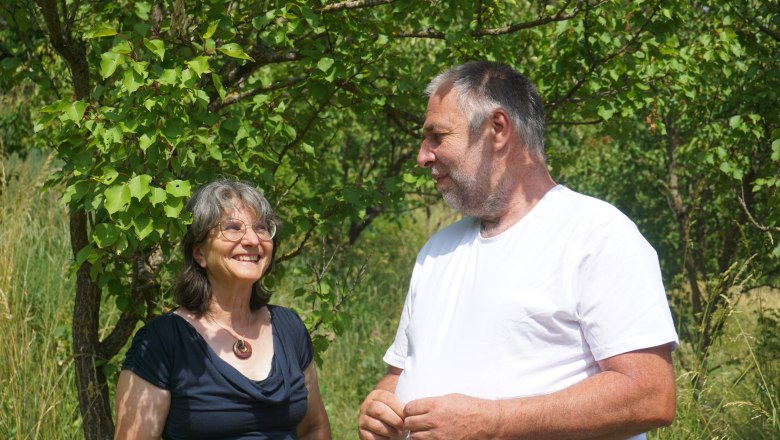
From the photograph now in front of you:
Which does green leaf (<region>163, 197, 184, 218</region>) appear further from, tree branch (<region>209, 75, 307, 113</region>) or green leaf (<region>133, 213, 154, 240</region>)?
tree branch (<region>209, 75, 307, 113</region>)

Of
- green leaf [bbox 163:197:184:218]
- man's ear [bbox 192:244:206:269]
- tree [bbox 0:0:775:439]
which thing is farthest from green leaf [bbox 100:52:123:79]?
man's ear [bbox 192:244:206:269]

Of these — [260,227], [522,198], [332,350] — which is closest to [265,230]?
[260,227]

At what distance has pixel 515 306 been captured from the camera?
7.84 feet

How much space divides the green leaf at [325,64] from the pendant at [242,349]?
1.13 metres

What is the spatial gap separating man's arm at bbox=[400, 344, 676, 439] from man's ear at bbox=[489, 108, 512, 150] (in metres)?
0.68

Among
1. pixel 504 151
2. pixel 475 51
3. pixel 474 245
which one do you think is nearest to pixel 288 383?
pixel 474 245

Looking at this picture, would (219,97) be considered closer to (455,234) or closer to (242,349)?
(242,349)

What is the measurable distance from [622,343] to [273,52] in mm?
2300

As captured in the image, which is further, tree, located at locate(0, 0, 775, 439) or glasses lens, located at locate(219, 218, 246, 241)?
glasses lens, located at locate(219, 218, 246, 241)

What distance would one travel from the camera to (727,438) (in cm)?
442

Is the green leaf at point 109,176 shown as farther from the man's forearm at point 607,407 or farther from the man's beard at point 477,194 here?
the man's forearm at point 607,407

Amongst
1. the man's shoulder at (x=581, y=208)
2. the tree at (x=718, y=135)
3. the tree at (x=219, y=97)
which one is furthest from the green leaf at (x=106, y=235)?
the tree at (x=718, y=135)

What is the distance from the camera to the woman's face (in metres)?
3.25

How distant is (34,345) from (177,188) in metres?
2.38
